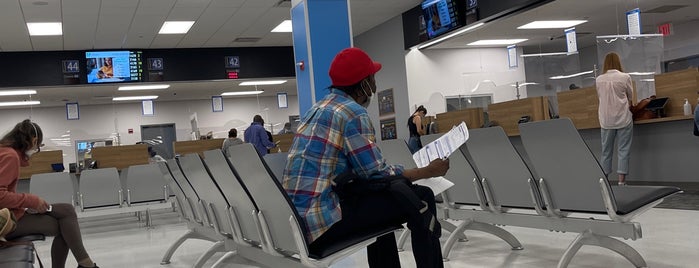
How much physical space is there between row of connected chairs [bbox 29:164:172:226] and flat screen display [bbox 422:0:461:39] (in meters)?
4.81

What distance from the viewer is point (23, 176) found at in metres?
8.97

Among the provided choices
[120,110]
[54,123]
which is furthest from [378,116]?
[54,123]

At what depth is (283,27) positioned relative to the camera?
1141 cm

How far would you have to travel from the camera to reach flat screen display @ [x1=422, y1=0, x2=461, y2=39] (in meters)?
9.52

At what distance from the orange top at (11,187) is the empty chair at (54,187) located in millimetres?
3986

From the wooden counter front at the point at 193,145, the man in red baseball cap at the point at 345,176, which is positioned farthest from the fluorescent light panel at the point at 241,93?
the man in red baseball cap at the point at 345,176

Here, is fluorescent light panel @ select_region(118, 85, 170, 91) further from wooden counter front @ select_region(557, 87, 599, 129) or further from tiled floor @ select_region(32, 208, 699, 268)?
wooden counter front @ select_region(557, 87, 599, 129)

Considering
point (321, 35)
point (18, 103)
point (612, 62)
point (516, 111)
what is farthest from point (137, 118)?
point (612, 62)

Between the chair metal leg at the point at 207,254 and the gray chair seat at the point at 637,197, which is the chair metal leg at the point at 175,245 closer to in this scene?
the chair metal leg at the point at 207,254

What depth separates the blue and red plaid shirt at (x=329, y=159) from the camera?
2184 mm

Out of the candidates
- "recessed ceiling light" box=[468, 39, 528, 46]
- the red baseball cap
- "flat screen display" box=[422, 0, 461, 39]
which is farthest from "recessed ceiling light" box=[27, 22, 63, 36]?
the red baseball cap

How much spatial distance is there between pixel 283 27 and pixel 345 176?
952 centimetres

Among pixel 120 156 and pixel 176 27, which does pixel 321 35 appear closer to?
pixel 120 156

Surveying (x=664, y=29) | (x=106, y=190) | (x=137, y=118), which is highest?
(x=664, y=29)
